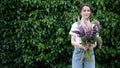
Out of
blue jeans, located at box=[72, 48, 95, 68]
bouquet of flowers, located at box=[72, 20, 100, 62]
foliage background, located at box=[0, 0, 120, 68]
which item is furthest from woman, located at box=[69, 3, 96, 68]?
foliage background, located at box=[0, 0, 120, 68]

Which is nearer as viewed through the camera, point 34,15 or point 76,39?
point 76,39

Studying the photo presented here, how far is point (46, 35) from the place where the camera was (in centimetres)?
608

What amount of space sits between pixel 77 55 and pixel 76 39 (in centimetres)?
21

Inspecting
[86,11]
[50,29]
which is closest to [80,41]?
[86,11]

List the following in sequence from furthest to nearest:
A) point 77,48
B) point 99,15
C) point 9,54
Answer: point 9,54 → point 99,15 → point 77,48

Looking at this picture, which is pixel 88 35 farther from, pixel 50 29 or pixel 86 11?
pixel 50 29

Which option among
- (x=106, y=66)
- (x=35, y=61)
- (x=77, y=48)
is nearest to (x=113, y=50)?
(x=106, y=66)

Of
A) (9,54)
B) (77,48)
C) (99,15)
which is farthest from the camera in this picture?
(9,54)

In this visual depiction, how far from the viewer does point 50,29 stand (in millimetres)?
6027

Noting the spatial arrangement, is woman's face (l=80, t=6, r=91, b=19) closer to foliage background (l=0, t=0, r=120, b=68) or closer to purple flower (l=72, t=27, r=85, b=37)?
purple flower (l=72, t=27, r=85, b=37)

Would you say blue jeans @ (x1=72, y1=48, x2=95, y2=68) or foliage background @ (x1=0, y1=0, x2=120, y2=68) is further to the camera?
foliage background @ (x1=0, y1=0, x2=120, y2=68)

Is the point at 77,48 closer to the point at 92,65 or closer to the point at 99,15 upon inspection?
the point at 92,65

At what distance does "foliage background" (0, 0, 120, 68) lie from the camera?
5984 millimetres

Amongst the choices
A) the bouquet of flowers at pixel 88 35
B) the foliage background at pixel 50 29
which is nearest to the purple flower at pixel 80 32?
the bouquet of flowers at pixel 88 35
